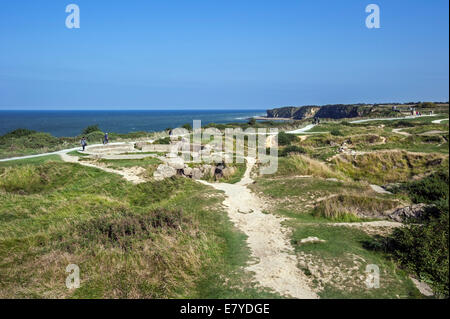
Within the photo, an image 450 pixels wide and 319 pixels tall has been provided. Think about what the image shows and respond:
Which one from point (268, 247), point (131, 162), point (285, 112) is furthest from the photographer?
point (285, 112)

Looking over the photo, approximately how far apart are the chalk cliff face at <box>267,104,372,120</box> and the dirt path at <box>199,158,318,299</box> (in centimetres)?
8777

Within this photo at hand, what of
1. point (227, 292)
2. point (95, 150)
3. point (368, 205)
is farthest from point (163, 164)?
point (227, 292)

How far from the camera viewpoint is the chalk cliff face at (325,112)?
105 meters

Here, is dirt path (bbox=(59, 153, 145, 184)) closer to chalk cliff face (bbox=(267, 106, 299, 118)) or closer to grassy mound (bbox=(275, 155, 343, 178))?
grassy mound (bbox=(275, 155, 343, 178))

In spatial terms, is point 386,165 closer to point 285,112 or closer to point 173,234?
point 173,234

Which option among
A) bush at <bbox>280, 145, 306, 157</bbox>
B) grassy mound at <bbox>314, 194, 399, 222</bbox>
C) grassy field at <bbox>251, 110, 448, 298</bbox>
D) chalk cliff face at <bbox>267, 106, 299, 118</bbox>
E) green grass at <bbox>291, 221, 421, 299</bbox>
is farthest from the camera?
chalk cliff face at <bbox>267, 106, 299, 118</bbox>

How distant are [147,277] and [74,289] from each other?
74.3 inches

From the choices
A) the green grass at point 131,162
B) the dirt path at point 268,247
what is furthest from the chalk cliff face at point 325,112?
the dirt path at point 268,247

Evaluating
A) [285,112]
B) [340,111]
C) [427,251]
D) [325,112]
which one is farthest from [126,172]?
[285,112]

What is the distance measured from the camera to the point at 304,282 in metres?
7.75

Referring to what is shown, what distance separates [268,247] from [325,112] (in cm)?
13363

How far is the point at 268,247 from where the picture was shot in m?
10.2

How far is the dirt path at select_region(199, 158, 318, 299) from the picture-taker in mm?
→ 7582

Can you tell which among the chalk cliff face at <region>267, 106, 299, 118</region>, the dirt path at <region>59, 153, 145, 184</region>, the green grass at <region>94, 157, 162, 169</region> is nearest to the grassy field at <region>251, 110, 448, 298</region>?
the dirt path at <region>59, 153, 145, 184</region>
